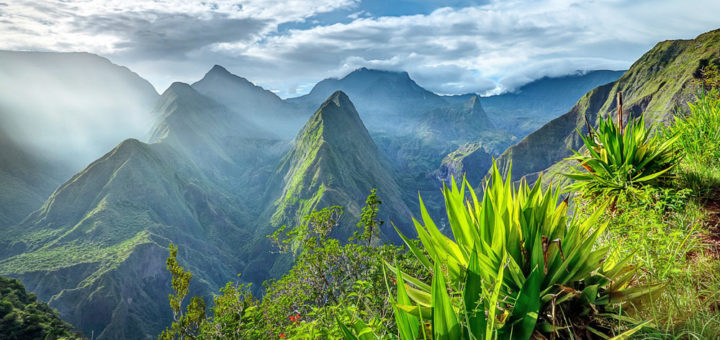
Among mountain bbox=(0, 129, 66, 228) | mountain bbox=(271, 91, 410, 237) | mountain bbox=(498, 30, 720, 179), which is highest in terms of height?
mountain bbox=(498, 30, 720, 179)

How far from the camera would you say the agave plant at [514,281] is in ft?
6.09

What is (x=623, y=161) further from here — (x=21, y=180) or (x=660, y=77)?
(x=21, y=180)

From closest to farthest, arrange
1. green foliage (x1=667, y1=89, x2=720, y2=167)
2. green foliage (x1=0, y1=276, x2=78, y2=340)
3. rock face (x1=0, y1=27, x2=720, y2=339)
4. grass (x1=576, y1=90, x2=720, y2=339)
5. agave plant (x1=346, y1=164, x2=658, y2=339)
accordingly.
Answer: agave plant (x1=346, y1=164, x2=658, y2=339), grass (x1=576, y1=90, x2=720, y2=339), green foliage (x1=667, y1=89, x2=720, y2=167), green foliage (x1=0, y1=276, x2=78, y2=340), rock face (x1=0, y1=27, x2=720, y2=339)

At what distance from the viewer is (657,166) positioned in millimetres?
4930

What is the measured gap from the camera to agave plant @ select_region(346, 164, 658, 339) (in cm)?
186

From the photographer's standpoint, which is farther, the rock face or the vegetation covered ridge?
the rock face

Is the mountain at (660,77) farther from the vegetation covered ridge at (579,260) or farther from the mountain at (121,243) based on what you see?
the mountain at (121,243)

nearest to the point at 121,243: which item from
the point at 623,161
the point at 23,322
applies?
the point at 23,322

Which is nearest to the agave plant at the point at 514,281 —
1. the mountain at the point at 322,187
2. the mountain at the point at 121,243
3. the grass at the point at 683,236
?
the grass at the point at 683,236

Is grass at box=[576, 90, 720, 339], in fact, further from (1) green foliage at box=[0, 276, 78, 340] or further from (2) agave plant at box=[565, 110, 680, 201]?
(1) green foliage at box=[0, 276, 78, 340]

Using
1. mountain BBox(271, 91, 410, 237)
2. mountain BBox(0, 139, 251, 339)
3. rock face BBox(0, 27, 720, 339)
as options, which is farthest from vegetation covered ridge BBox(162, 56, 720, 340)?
mountain BBox(271, 91, 410, 237)

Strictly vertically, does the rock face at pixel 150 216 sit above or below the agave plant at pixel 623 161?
below

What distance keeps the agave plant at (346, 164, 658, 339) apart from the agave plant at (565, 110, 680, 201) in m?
2.92

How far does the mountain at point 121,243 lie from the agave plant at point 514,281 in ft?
353
